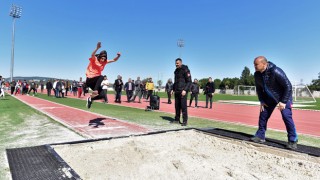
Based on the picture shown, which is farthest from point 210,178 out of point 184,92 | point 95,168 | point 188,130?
point 184,92

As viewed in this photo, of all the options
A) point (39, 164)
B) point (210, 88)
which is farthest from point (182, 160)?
point (210, 88)

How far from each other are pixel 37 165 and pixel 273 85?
171 inches

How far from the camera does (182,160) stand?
411 cm

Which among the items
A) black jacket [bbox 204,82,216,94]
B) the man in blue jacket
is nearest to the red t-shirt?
the man in blue jacket

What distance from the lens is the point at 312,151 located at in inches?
173

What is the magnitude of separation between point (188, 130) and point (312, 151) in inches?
113

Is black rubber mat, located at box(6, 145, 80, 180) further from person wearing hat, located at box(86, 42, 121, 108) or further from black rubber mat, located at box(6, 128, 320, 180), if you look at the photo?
person wearing hat, located at box(86, 42, 121, 108)

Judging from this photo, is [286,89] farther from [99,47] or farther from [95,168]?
A: [99,47]

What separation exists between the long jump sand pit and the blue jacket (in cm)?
99

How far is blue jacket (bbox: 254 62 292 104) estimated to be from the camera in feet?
Answer: 15.6

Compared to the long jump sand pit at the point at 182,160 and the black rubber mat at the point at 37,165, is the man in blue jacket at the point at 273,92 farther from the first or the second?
the black rubber mat at the point at 37,165

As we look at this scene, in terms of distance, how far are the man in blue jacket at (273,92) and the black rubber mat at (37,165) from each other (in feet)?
12.1

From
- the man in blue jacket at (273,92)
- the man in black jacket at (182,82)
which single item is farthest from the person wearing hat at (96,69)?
the man in blue jacket at (273,92)

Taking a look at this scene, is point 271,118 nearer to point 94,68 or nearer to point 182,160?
point 94,68
